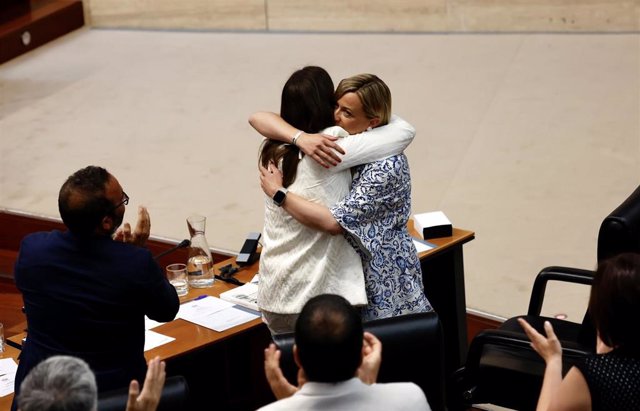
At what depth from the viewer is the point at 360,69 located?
702 cm

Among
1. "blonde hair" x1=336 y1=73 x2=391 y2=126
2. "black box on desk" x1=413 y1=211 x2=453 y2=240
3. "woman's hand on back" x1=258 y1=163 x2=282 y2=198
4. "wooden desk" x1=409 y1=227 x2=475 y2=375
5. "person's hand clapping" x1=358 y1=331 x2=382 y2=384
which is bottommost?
"wooden desk" x1=409 y1=227 x2=475 y2=375

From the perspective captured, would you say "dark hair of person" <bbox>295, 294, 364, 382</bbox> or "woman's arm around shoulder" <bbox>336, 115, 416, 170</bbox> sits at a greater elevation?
"woman's arm around shoulder" <bbox>336, 115, 416, 170</bbox>

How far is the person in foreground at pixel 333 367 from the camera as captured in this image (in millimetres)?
2027

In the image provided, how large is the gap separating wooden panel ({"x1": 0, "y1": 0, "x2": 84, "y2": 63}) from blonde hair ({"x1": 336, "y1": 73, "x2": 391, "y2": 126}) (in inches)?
216

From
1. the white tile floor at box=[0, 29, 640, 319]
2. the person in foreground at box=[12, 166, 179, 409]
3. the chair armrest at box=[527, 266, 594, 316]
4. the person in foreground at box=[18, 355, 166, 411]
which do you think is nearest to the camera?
the person in foreground at box=[18, 355, 166, 411]

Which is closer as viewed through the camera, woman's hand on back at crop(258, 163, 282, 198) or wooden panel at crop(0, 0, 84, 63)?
woman's hand on back at crop(258, 163, 282, 198)

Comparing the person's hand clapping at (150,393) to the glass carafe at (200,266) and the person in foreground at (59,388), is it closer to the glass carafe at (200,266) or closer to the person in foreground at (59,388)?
the person in foreground at (59,388)

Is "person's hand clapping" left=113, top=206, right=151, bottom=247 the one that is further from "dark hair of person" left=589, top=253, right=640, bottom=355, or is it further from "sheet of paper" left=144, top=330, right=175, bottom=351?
"dark hair of person" left=589, top=253, right=640, bottom=355

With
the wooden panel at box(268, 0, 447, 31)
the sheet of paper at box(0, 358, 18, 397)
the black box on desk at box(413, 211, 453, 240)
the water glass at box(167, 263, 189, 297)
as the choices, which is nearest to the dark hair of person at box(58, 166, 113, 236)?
Result: the sheet of paper at box(0, 358, 18, 397)

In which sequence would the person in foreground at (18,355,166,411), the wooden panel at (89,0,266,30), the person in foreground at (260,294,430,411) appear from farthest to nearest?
the wooden panel at (89,0,266,30) → the person in foreground at (260,294,430,411) → the person in foreground at (18,355,166,411)

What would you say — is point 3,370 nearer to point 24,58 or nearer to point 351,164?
point 351,164

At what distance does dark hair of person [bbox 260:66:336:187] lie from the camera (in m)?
2.95

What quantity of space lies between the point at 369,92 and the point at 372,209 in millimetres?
326

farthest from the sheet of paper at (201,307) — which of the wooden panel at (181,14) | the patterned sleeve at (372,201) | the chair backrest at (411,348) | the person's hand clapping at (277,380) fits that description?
the wooden panel at (181,14)
